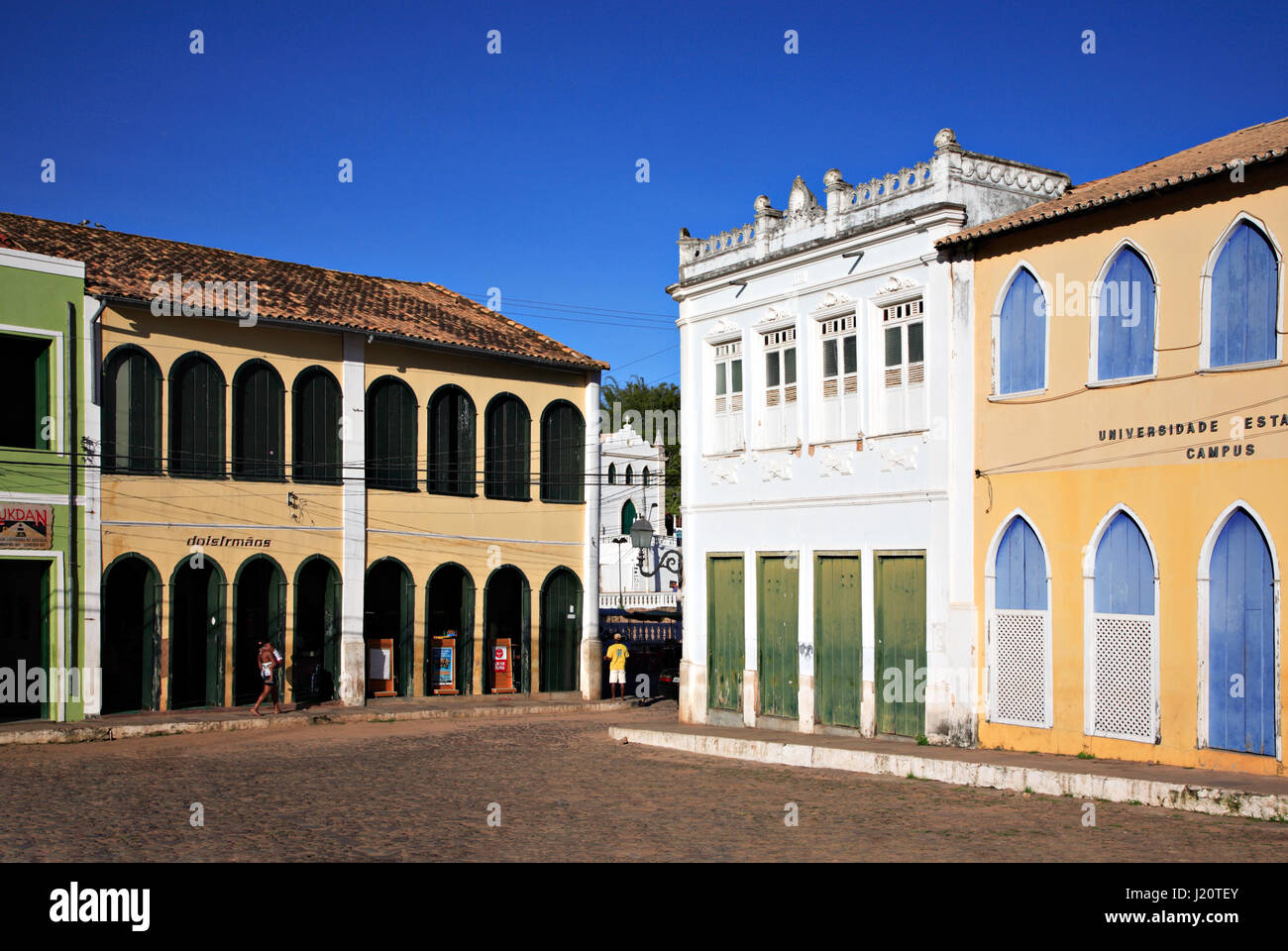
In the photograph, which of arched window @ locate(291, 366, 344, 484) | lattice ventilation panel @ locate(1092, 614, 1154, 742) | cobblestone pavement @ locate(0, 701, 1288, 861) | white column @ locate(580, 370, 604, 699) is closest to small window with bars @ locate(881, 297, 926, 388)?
lattice ventilation panel @ locate(1092, 614, 1154, 742)

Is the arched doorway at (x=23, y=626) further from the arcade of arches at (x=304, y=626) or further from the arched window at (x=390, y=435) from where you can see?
the arched window at (x=390, y=435)

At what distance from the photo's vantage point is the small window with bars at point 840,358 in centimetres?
1892

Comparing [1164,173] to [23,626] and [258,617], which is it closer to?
[258,617]

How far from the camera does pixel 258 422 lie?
24.2m

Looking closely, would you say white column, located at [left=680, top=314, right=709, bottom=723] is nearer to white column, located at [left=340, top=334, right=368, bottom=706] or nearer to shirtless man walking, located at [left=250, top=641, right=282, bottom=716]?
white column, located at [left=340, top=334, right=368, bottom=706]

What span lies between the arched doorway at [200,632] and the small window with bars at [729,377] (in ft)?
30.6

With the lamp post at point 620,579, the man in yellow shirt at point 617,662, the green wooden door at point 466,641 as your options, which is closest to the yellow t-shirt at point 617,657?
the man in yellow shirt at point 617,662

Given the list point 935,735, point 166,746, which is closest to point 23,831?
point 166,746

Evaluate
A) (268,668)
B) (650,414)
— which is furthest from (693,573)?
(650,414)

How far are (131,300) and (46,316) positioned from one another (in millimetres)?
1409

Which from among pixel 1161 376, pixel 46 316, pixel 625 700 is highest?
pixel 46 316

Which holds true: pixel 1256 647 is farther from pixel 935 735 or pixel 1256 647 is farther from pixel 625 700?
pixel 625 700

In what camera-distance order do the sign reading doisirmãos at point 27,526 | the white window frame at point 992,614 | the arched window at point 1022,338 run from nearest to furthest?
1. the arched window at point 1022,338
2. the white window frame at point 992,614
3. the sign reading doisirmãos at point 27,526
